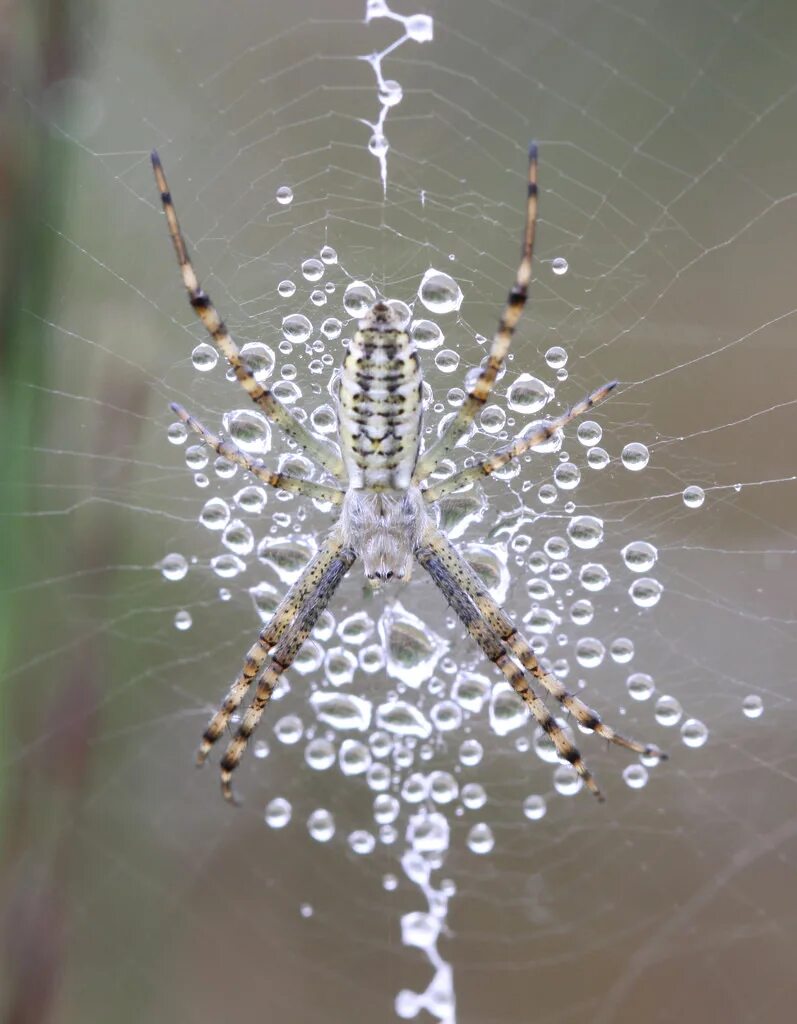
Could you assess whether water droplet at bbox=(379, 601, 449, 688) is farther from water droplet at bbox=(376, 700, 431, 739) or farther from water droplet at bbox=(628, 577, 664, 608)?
water droplet at bbox=(628, 577, 664, 608)

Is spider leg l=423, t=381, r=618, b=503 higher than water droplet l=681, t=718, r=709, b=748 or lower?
higher

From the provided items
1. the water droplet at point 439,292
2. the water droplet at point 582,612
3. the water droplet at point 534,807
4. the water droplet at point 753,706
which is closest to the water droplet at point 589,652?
the water droplet at point 582,612

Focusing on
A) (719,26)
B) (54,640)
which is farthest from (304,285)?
(719,26)

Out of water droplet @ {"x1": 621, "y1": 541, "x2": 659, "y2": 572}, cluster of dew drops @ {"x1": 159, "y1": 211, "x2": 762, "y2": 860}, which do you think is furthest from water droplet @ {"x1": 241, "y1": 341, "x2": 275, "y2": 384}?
water droplet @ {"x1": 621, "y1": 541, "x2": 659, "y2": 572}

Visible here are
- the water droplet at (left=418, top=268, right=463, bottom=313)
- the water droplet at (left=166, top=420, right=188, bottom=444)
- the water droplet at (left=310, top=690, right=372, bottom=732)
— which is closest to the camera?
the water droplet at (left=418, top=268, right=463, bottom=313)

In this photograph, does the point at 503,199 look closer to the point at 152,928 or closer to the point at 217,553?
the point at 217,553

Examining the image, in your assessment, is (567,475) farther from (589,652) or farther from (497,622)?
(589,652)

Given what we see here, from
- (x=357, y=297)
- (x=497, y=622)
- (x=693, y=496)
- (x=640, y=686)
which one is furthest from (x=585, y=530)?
(x=357, y=297)
